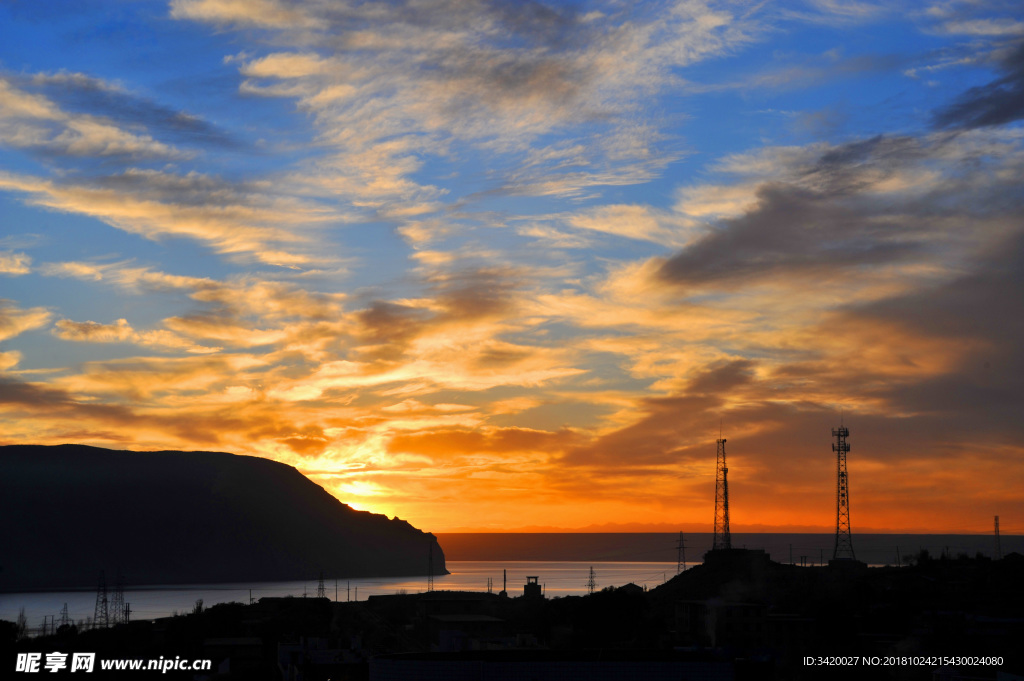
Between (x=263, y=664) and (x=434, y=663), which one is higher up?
(x=434, y=663)

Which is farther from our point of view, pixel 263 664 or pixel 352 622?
pixel 352 622

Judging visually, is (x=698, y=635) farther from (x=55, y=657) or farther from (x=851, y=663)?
(x=55, y=657)

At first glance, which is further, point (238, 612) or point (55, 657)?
point (238, 612)

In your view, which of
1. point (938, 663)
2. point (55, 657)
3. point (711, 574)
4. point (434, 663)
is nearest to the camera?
point (434, 663)

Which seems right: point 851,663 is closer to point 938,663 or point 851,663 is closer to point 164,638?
point 938,663

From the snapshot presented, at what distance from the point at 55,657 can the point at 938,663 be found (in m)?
68.4

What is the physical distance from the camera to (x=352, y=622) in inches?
5182

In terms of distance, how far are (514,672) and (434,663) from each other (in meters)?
4.25

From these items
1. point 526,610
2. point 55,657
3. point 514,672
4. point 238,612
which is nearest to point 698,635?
point 526,610

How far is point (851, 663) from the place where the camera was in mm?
71250

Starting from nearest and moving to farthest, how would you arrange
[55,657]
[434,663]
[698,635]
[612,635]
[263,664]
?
[434,663]
[55,657]
[263,664]
[698,635]
[612,635]

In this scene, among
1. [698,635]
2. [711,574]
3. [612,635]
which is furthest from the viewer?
[711,574]

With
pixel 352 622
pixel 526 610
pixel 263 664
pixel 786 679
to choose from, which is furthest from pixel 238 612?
pixel 786 679

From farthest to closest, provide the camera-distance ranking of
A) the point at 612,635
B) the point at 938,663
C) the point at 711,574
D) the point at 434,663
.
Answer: the point at 711,574
the point at 612,635
the point at 938,663
the point at 434,663
